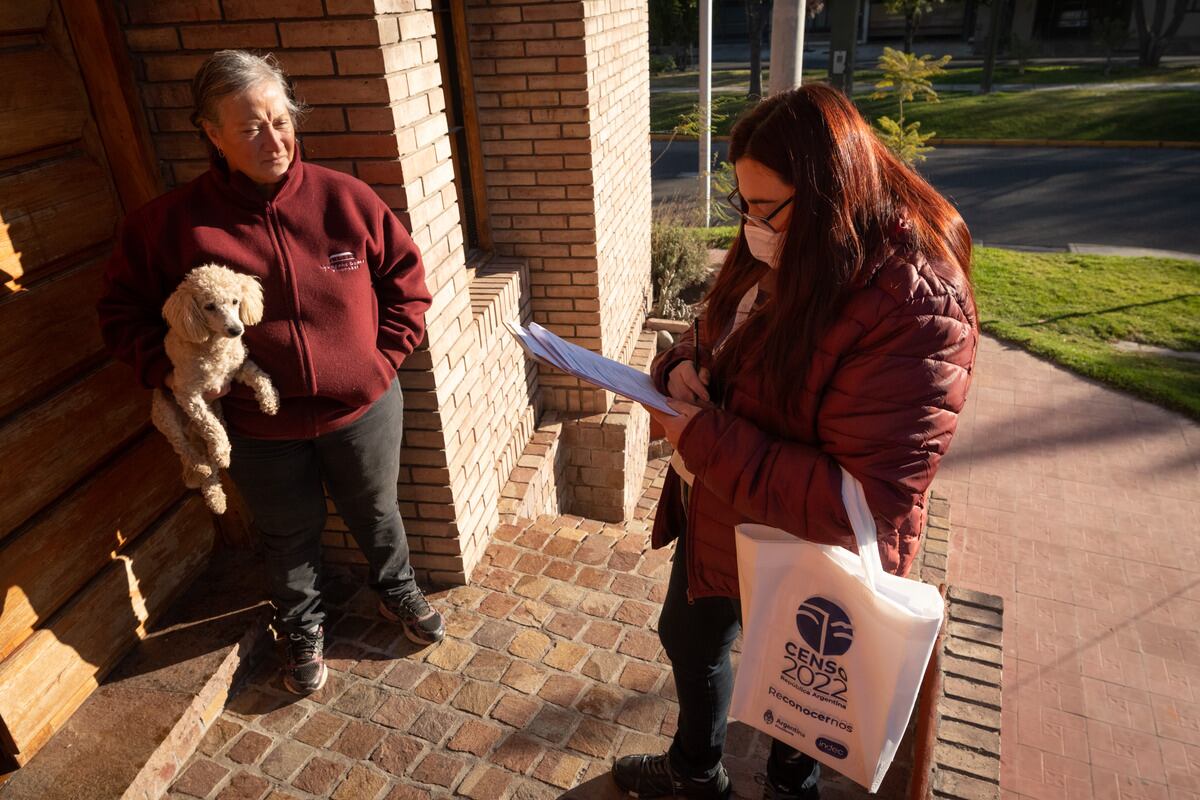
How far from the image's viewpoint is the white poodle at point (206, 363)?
221 centimetres

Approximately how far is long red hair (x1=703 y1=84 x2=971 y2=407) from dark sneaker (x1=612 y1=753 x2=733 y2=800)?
4.47 feet

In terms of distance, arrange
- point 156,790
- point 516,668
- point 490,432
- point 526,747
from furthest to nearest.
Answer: point 490,432 → point 516,668 → point 526,747 → point 156,790

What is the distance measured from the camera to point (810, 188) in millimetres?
1650

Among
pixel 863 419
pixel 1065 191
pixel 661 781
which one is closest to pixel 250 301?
pixel 863 419

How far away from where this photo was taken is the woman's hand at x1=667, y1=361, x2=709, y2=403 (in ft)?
6.63

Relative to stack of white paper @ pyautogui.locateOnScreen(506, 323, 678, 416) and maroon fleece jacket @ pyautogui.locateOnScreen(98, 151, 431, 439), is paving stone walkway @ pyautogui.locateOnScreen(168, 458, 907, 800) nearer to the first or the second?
maroon fleece jacket @ pyautogui.locateOnScreen(98, 151, 431, 439)

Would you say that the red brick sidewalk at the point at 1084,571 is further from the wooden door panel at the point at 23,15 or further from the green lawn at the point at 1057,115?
the green lawn at the point at 1057,115

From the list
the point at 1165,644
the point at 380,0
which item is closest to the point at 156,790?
the point at 380,0

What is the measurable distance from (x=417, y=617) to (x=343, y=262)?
4.85 feet

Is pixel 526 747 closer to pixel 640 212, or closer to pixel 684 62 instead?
pixel 640 212

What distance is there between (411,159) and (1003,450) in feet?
16.4

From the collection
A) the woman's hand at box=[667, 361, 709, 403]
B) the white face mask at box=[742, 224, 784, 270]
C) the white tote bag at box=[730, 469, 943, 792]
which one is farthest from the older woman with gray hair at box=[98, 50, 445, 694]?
the white tote bag at box=[730, 469, 943, 792]

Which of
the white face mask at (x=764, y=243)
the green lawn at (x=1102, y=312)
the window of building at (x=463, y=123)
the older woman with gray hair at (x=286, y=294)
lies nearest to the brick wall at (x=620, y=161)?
the window of building at (x=463, y=123)

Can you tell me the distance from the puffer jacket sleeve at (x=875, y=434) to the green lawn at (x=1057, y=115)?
15885 mm
